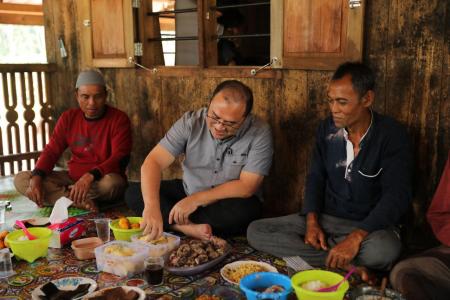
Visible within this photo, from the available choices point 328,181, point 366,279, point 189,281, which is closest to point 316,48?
point 328,181

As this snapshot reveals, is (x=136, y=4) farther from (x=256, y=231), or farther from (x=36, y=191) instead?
(x=256, y=231)

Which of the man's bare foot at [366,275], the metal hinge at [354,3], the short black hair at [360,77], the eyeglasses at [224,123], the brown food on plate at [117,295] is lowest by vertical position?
the man's bare foot at [366,275]

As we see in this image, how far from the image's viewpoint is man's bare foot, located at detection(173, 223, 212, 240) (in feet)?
8.80

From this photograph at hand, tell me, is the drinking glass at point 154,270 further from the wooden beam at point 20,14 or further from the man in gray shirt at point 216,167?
the wooden beam at point 20,14

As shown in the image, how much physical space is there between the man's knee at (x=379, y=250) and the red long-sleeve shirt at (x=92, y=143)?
2054mm

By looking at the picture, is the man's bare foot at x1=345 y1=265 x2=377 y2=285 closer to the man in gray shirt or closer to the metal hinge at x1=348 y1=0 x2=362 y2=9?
the man in gray shirt

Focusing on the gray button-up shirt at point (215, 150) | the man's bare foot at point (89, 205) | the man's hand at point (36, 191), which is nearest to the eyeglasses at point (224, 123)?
the gray button-up shirt at point (215, 150)

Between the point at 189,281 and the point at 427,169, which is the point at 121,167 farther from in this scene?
the point at 427,169

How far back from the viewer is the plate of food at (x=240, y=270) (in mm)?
2131

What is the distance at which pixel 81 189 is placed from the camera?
3398 millimetres

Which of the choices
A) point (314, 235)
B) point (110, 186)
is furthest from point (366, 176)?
point (110, 186)

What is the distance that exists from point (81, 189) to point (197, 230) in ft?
3.77

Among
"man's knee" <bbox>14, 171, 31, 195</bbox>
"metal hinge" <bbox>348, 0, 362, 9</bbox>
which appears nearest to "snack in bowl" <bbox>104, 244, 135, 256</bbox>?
"man's knee" <bbox>14, 171, 31, 195</bbox>

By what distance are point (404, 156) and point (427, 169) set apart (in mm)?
384
